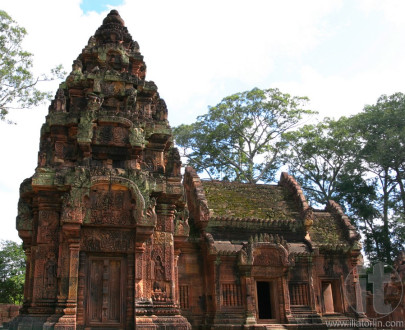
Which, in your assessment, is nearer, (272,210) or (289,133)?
(272,210)

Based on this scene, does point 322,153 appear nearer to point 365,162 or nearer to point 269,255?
point 365,162

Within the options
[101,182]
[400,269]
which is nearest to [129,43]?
[101,182]

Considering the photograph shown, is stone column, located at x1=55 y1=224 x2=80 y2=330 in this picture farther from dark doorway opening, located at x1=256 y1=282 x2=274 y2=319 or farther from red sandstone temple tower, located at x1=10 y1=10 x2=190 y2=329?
dark doorway opening, located at x1=256 y1=282 x2=274 y2=319

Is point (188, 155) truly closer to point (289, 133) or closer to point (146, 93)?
point (289, 133)

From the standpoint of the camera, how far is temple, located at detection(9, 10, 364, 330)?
9.94 m

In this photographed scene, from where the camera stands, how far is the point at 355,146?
29562 millimetres

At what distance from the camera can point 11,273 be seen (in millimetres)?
30766

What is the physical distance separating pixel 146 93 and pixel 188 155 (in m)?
19.7

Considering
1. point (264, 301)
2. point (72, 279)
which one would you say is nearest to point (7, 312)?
point (264, 301)

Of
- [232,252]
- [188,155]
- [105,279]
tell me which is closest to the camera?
[105,279]

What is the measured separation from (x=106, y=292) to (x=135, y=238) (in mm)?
1365

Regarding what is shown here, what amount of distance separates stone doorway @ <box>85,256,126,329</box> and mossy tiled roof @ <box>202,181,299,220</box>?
687 centimetres

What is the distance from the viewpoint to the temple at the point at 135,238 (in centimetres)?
994

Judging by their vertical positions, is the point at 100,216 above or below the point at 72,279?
above
